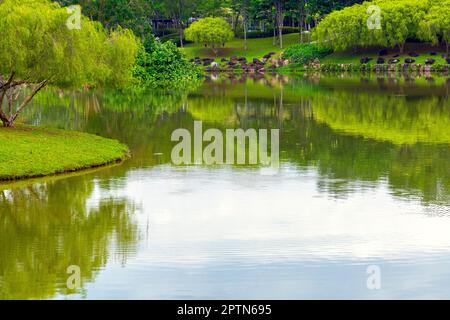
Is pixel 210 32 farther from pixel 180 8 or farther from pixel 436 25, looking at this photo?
pixel 436 25

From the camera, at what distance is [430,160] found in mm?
42500

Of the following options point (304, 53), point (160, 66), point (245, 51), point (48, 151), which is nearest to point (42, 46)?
point (48, 151)

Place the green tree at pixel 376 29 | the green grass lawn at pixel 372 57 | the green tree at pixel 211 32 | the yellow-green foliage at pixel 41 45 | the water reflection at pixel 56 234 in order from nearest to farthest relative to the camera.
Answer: the water reflection at pixel 56 234 < the yellow-green foliage at pixel 41 45 < the green grass lawn at pixel 372 57 < the green tree at pixel 376 29 < the green tree at pixel 211 32

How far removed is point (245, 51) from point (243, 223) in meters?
132

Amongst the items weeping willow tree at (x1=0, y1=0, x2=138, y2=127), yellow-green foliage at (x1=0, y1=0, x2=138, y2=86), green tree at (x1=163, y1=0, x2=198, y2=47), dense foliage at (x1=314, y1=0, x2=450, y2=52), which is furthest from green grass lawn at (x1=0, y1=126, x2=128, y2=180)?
green tree at (x1=163, y1=0, x2=198, y2=47)

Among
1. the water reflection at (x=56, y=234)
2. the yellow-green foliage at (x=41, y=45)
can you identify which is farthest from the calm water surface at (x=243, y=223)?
the yellow-green foliage at (x=41, y=45)

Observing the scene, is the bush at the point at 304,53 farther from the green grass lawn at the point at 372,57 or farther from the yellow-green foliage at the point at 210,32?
the yellow-green foliage at the point at 210,32

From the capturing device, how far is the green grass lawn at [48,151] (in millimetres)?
36500

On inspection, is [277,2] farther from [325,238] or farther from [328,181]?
[325,238]

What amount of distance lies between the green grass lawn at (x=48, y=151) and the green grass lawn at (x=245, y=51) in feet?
366

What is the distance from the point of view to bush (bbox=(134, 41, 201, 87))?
11156 cm

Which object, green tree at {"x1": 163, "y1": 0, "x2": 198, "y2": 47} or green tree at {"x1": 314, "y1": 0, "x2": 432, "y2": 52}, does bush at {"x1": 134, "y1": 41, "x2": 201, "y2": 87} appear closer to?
green tree at {"x1": 314, "y1": 0, "x2": 432, "y2": 52}

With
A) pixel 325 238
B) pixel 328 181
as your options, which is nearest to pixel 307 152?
pixel 328 181

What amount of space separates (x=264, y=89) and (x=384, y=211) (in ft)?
222
